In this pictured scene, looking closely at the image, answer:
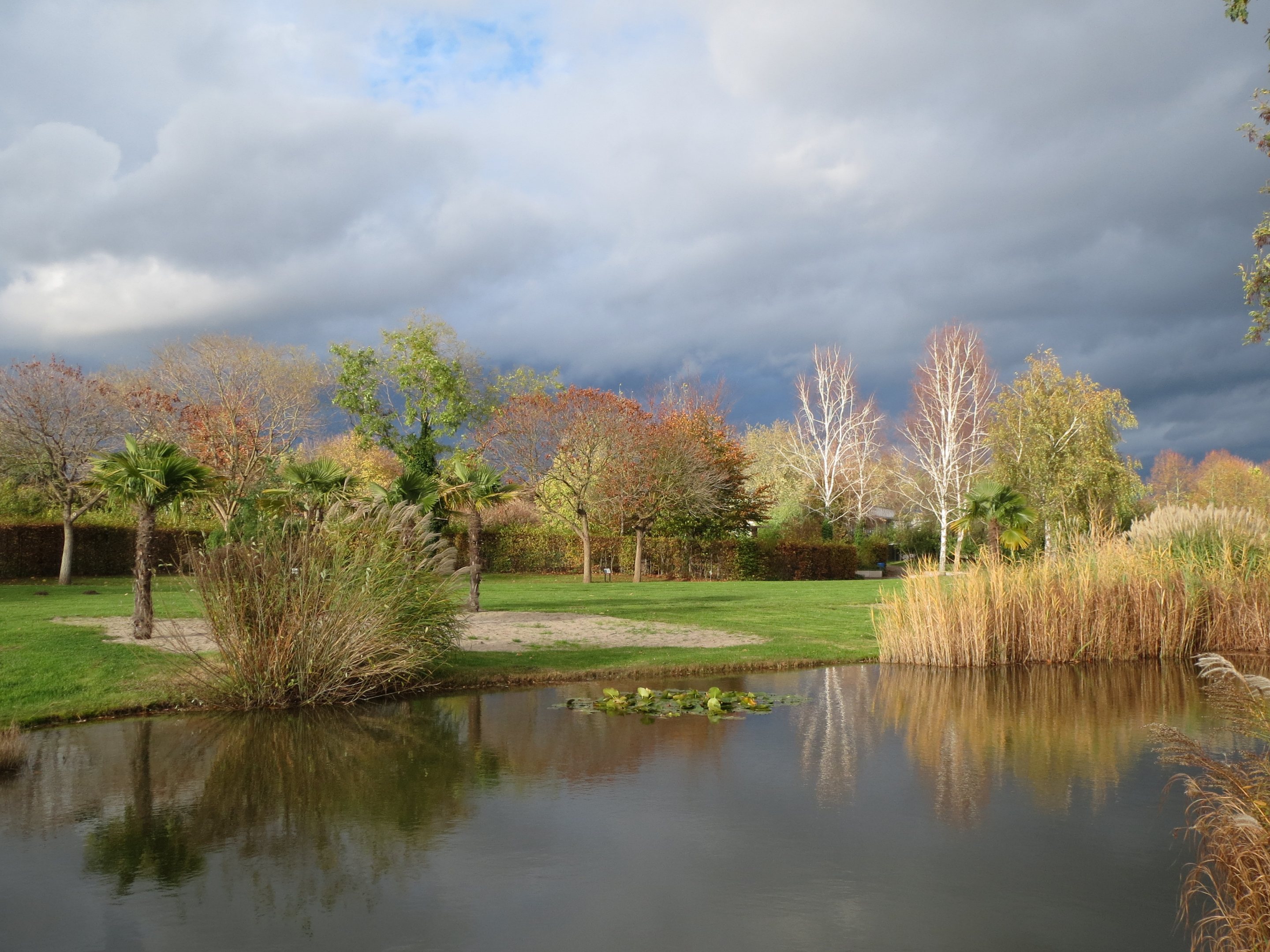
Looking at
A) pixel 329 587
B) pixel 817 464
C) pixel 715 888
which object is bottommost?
pixel 715 888

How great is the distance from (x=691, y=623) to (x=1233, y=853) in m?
13.5

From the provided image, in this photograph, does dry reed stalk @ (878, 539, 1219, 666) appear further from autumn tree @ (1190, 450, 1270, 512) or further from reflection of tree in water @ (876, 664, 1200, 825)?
autumn tree @ (1190, 450, 1270, 512)

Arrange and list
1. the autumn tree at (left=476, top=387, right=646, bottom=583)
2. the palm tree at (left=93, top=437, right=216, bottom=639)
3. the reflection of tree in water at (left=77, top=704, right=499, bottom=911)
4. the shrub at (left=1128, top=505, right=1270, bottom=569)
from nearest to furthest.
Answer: the reflection of tree in water at (left=77, top=704, right=499, bottom=911) → the palm tree at (left=93, top=437, right=216, bottom=639) → the shrub at (left=1128, top=505, right=1270, bottom=569) → the autumn tree at (left=476, top=387, right=646, bottom=583)

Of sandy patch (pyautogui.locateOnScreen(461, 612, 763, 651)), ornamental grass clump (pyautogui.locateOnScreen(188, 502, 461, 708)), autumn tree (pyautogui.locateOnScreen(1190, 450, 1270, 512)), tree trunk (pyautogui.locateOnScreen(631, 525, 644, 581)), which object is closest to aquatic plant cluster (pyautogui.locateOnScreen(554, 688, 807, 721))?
ornamental grass clump (pyautogui.locateOnScreen(188, 502, 461, 708))

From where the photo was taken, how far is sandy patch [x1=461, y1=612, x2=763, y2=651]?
14.5 m

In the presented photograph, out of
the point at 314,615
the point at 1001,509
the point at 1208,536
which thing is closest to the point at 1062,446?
the point at 1001,509

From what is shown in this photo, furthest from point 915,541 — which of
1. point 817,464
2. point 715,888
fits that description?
point 715,888

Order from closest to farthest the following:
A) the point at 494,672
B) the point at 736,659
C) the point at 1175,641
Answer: the point at 494,672 → the point at 736,659 → the point at 1175,641

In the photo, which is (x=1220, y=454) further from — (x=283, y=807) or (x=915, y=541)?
(x=283, y=807)

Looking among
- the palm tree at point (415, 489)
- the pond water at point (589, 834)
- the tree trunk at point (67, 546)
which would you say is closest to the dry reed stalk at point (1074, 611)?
the pond water at point (589, 834)

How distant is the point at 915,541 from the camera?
49.6m

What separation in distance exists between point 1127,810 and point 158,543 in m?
31.6

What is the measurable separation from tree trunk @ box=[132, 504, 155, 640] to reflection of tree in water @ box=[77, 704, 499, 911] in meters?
4.51

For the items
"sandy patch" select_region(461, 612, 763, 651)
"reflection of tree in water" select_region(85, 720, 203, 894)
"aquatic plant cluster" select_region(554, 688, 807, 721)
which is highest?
"sandy patch" select_region(461, 612, 763, 651)
